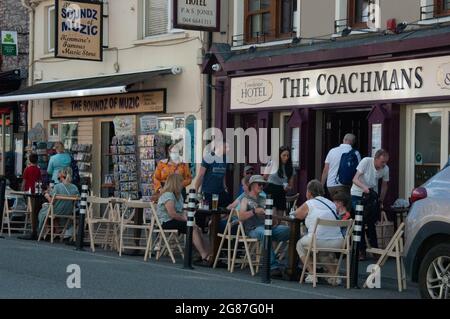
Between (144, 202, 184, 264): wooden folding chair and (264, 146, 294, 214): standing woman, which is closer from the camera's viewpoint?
(144, 202, 184, 264): wooden folding chair

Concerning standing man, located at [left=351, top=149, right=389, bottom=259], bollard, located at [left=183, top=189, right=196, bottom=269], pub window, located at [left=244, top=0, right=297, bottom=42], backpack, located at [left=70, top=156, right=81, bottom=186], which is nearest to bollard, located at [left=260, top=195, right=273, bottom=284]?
bollard, located at [left=183, top=189, right=196, bottom=269]

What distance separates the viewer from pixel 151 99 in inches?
863

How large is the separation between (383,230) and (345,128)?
11.2 ft

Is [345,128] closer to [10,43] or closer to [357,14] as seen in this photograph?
[357,14]

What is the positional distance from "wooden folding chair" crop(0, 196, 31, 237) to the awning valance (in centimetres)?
367

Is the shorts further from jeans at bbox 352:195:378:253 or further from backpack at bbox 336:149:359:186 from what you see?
backpack at bbox 336:149:359:186

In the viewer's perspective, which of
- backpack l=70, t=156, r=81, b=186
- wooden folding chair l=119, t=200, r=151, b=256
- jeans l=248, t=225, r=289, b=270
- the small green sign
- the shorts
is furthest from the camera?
the small green sign

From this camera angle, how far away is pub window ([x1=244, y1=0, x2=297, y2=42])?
1905 cm

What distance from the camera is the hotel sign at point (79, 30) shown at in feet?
70.7

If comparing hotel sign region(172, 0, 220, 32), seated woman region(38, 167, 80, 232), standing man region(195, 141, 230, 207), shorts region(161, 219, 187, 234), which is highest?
hotel sign region(172, 0, 220, 32)

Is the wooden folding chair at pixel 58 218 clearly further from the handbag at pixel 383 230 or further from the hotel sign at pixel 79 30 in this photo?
the hotel sign at pixel 79 30

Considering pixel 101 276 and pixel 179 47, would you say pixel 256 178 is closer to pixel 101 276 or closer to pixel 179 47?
pixel 101 276

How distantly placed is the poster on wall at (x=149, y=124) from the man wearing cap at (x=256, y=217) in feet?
27.3
